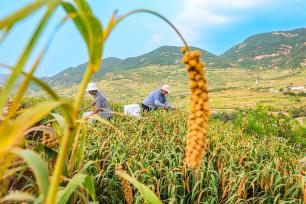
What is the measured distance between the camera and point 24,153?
4.08 feet

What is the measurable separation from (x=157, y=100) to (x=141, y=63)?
169 metres

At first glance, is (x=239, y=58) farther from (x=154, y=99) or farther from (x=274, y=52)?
(x=154, y=99)

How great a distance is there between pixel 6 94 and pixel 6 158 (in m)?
0.44

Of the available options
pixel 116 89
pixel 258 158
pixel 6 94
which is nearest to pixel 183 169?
pixel 258 158

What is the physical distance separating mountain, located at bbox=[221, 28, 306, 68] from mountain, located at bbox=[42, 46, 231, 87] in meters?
10.5

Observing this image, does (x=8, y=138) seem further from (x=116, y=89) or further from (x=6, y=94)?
(x=116, y=89)

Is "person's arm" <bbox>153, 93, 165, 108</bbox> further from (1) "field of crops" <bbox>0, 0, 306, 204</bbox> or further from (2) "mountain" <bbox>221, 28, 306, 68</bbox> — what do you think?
(2) "mountain" <bbox>221, 28, 306, 68</bbox>

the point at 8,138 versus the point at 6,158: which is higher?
the point at 8,138

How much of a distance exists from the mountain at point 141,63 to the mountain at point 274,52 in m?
10.5

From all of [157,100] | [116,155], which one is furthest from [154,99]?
[116,155]

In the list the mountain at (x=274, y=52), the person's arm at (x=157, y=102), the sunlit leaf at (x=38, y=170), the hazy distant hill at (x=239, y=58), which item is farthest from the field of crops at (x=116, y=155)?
the hazy distant hill at (x=239, y=58)

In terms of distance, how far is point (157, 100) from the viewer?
1330 centimetres

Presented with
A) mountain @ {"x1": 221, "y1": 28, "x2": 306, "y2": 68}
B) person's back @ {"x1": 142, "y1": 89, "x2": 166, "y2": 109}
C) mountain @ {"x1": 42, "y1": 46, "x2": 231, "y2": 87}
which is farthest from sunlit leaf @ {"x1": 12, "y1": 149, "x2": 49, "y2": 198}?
mountain @ {"x1": 42, "y1": 46, "x2": 231, "y2": 87}

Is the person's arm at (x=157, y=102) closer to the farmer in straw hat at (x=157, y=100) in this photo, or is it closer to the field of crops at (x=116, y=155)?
the farmer in straw hat at (x=157, y=100)
